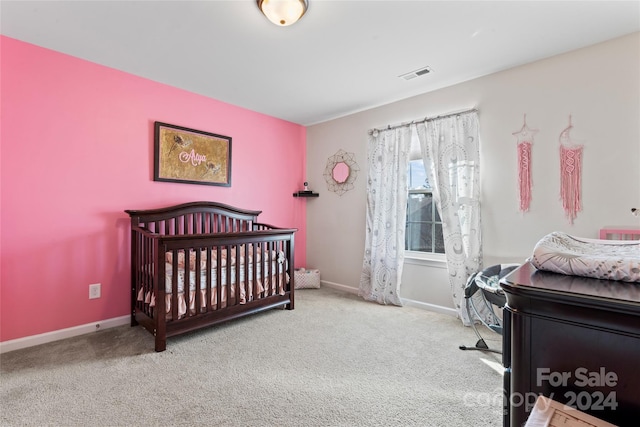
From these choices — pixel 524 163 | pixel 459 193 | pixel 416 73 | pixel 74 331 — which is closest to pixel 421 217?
pixel 459 193

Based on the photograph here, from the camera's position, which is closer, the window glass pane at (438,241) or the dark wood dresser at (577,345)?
the dark wood dresser at (577,345)

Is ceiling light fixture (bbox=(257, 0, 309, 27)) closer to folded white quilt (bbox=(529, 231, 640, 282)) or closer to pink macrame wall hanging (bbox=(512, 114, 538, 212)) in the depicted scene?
folded white quilt (bbox=(529, 231, 640, 282))

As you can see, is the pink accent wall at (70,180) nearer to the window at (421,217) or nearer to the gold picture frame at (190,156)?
the gold picture frame at (190,156)

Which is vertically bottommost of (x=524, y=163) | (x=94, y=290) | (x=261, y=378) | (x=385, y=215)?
(x=261, y=378)

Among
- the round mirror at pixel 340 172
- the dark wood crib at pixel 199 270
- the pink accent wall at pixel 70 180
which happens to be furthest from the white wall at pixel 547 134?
the pink accent wall at pixel 70 180

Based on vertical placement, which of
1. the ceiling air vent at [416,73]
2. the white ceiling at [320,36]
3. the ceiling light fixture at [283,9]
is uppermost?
the ceiling air vent at [416,73]

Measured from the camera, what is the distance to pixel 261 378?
1729 millimetres

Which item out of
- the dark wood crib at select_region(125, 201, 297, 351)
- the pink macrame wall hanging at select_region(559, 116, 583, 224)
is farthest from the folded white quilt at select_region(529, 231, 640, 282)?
the dark wood crib at select_region(125, 201, 297, 351)

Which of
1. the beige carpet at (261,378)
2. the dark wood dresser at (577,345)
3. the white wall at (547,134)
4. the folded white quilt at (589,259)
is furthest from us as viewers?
the white wall at (547,134)

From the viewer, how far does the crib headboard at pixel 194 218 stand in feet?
8.45

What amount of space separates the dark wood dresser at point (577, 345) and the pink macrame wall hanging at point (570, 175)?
1.92 meters

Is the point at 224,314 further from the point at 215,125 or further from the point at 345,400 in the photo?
the point at 215,125

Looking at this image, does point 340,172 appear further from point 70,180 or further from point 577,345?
point 577,345

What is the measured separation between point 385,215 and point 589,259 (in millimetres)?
2462
